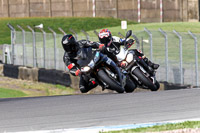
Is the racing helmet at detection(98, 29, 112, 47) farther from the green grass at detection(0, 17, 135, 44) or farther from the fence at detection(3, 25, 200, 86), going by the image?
the green grass at detection(0, 17, 135, 44)

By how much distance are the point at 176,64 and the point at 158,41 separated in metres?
1.19

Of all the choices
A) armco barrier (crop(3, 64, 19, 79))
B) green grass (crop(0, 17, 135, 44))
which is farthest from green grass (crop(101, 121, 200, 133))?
green grass (crop(0, 17, 135, 44))

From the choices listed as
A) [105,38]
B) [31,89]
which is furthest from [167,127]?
[31,89]

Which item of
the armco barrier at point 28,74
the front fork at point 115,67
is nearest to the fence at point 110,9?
the armco barrier at point 28,74

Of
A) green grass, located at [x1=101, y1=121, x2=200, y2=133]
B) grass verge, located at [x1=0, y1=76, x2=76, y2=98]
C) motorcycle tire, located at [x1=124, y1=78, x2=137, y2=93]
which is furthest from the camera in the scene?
grass verge, located at [x1=0, y1=76, x2=76, y2=98]

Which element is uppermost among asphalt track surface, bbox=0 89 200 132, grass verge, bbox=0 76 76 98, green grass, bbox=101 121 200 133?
green grass, bbox=101 121 200 133

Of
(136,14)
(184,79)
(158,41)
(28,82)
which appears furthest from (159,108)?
(136,14)

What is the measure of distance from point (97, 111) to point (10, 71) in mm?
14706

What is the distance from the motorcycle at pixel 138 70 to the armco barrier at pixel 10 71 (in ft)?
29.7

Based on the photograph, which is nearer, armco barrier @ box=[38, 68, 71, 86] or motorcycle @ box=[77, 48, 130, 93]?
motorcycle @ box=[77, 48, 130, 93]

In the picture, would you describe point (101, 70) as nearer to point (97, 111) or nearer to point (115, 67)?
point (115, 67)

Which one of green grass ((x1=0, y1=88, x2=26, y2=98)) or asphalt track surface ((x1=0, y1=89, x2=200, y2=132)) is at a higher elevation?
asphalt track surface ((x1=0, y1=89, x2=200, y2=132))

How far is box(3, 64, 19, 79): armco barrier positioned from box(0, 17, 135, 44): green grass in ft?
43.1

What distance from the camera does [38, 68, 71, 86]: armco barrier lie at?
1961 centimetres
